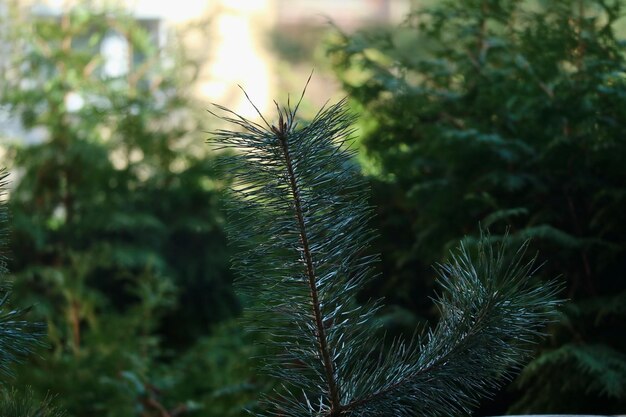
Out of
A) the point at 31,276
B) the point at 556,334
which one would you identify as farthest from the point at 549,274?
the point at 31,276

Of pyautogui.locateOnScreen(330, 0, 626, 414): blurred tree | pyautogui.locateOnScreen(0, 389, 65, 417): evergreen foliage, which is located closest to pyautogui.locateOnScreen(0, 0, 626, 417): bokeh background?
pyautogui.locateOnScreen(330, 0, 626, 414): blurred tree

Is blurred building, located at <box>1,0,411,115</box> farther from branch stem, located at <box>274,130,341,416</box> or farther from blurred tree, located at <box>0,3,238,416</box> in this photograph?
branch stem, located at <box>274,130,341,416</box>

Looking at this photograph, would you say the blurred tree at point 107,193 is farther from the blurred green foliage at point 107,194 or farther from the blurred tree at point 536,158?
the blurred tree at point 536,158

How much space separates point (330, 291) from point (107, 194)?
9.30ft

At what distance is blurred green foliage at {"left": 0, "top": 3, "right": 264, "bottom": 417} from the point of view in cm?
353

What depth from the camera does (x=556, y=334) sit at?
1952 mm

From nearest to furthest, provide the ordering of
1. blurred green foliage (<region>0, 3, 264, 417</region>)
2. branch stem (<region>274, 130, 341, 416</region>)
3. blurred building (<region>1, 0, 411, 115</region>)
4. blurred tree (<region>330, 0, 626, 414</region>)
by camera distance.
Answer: branch stem (<region>274, 130, 341, 416</region>)
blurred tree (<region>330, 0, 626, 414</region>)
blurred green foliage (<region>0, 3, 264, 417</region>)
blurred building (<region>1, 0, 411, 115</region>)

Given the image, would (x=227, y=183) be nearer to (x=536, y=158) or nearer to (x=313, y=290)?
(x=313, y=290)

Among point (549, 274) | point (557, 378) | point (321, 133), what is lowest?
point (557, 378)

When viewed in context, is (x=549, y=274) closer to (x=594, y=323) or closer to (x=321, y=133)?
(x=594, y=323)

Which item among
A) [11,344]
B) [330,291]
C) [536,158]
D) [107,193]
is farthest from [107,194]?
[330,291]

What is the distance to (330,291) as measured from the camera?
1017mm

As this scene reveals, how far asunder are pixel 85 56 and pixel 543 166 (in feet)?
8.00

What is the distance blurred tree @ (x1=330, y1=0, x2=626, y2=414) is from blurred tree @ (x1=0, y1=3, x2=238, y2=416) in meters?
1.37
